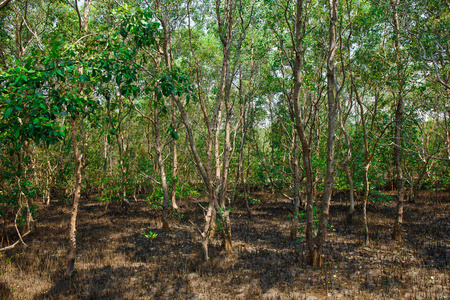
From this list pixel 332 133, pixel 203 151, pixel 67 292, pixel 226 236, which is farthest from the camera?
pixel 203 151

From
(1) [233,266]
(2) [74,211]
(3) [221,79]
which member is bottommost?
(1) [233,266]

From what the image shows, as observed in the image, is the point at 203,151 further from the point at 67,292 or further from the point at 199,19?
the point at 67,292

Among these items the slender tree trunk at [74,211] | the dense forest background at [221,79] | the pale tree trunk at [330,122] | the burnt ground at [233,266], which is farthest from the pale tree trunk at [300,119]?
the slender tree trunk at [74,211]

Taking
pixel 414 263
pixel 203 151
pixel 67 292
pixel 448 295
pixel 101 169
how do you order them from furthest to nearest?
1. pixel 203 151
2. pixel 101 169
3. pixel 414 263
4. pixel 67 292
5. pixel 448 295

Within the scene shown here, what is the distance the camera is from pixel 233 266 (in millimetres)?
6566

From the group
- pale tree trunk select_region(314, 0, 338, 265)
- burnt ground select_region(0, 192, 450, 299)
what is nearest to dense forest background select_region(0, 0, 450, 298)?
pale tree trunk select_region(314, 0, 338, 265)

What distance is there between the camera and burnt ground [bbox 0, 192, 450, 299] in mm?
5234

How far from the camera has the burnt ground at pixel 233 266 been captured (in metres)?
5.23

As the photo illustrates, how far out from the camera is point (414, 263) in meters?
6.46

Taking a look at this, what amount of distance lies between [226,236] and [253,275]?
1.63 metres

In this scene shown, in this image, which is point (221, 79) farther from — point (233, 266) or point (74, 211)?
point (233, 266)

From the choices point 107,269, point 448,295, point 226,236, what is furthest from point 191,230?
point 448,295

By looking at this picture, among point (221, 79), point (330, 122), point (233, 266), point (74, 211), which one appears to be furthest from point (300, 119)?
point (74, 211)

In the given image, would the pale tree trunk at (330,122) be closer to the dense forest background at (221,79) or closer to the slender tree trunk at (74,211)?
the dense forest background at (221,79)
